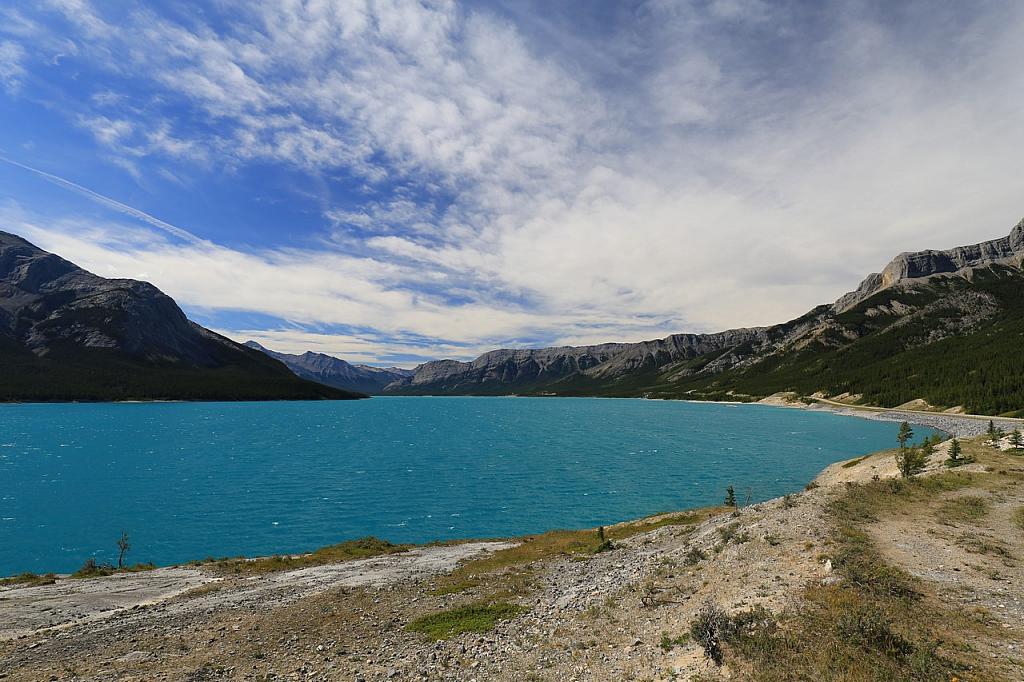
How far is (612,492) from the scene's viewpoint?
249 ft

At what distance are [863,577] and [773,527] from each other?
8.85m

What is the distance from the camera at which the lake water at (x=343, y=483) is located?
188 ft

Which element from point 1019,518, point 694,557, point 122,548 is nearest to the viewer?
point 694,557

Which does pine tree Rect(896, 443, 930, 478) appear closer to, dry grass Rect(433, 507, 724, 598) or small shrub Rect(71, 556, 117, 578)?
dry grass Rect(433, 507, 724, 598)

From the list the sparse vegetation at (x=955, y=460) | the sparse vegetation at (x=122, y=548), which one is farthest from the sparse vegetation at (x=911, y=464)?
the sparse vegetation at (x=122, y=548)

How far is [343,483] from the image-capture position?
85.1m

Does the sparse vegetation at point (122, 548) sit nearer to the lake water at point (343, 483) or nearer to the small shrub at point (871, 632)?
the lake water at point (343, 483)

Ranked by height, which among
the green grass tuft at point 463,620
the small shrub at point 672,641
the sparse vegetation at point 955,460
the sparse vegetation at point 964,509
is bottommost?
the green grass tuft at point 463,620

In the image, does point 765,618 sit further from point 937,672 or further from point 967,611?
point 967,611

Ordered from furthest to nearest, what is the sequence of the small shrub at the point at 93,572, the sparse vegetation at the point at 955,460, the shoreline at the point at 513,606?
the sparse vegetation at the point at 955,460 → the small shrub at the point at 93,572 → the shoreline at the point at 513,606

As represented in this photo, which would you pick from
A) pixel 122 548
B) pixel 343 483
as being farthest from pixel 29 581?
pixel 343 483

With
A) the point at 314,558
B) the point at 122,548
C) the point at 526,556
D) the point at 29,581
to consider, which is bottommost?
the point at 29,581

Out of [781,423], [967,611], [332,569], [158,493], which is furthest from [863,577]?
[781,423]

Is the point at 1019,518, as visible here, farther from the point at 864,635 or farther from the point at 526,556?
the point at 526,556
